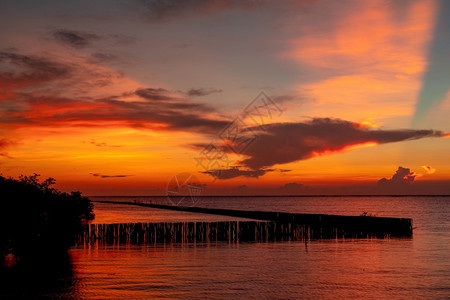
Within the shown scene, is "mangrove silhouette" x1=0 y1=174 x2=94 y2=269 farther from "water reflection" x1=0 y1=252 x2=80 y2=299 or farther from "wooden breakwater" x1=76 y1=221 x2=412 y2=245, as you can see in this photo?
"wooden breakwater" x1=76 y1=221 x2=412 y2=245

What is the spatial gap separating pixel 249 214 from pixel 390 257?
7439cm

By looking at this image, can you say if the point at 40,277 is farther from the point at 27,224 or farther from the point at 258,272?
the point at 258,272

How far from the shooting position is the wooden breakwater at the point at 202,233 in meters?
51.1

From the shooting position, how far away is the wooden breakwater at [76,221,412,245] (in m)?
51.1

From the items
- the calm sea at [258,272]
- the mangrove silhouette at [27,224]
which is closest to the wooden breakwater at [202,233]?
the calm sea at [258,272]

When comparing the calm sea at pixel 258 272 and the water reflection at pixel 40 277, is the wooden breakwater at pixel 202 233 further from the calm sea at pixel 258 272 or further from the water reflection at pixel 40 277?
the water reflection at pixel 40 277

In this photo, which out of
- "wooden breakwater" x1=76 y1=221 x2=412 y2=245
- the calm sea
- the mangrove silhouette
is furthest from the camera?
"wooden breakwater" x1=76 y1=221 x2=412 y2=245

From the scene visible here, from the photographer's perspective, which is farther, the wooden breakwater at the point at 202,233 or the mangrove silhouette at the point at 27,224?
the wooden breakwater at the point at 202,233

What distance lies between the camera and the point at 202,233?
181 feet

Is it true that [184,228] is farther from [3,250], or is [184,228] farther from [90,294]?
[90,294]

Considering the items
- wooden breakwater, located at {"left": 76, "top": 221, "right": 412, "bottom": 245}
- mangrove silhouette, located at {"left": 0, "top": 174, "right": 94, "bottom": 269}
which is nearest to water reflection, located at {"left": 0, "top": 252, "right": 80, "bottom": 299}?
mangrove silhouette, located at {"left": 0, "top": 174, "right": 94, "bottom": 269}

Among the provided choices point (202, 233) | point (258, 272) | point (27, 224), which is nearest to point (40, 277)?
point (27, 224)

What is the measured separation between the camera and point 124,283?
28109 mm

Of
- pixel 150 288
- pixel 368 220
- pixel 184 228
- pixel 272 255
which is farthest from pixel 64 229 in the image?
pixel 368 220
